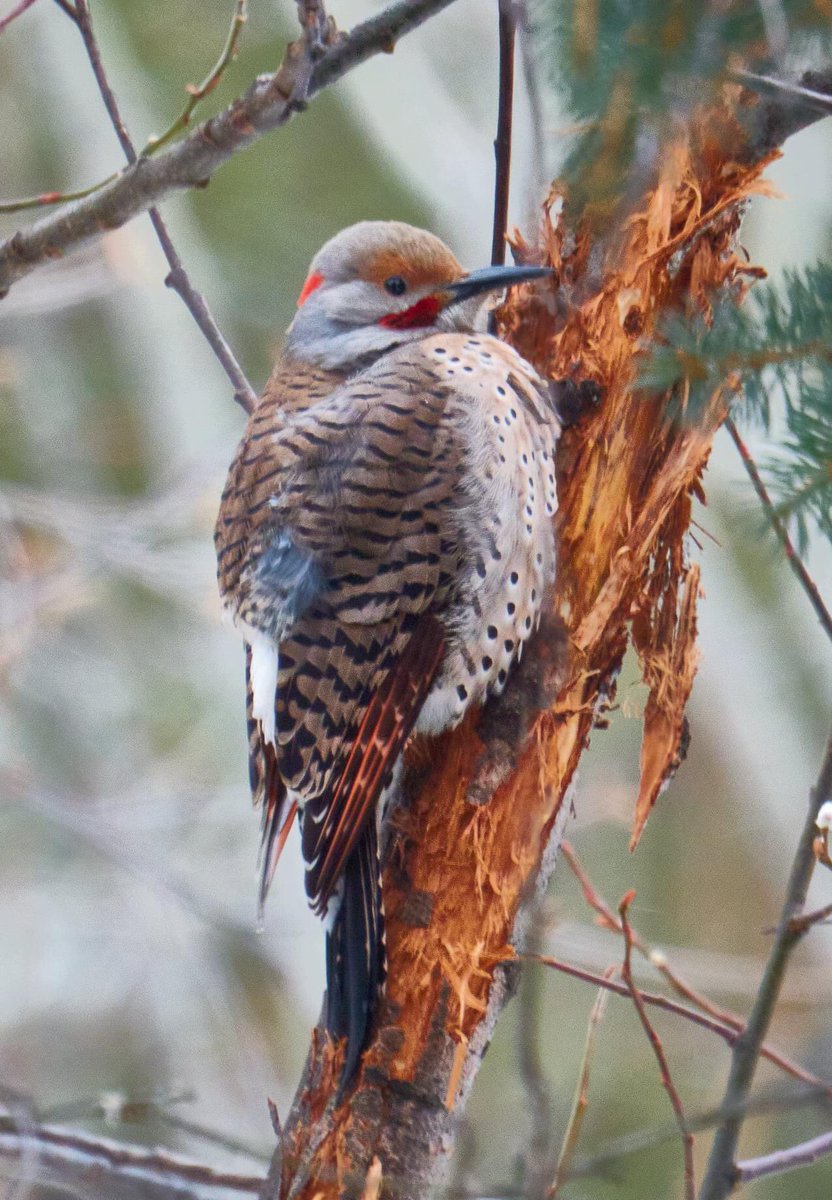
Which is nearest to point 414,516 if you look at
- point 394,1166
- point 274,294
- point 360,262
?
point 360,262

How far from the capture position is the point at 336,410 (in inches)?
98.7

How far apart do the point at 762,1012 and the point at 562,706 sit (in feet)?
1.90

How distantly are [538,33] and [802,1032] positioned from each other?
6686 mm

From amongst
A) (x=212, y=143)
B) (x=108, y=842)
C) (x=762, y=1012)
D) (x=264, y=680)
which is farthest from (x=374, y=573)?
(x=108, y=842)

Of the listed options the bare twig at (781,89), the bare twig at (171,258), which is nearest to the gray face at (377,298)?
the bare twig at (171,258)

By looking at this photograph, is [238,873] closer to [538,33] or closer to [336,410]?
[336,410]

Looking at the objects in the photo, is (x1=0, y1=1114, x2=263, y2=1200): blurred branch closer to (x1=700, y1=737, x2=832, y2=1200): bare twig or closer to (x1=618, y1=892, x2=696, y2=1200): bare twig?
(x1=618, y1=892, x2=696, y2=1200): bare twig

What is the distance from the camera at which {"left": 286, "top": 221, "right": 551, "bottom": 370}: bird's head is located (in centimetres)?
283

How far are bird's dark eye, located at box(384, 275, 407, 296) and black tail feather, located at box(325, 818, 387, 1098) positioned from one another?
50.7 inches

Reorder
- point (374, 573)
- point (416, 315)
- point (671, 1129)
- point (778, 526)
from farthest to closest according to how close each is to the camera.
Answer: point (416, 315) → point (374, 573) → point (671, 1129) → point (778, 526)

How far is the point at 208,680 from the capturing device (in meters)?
8.03

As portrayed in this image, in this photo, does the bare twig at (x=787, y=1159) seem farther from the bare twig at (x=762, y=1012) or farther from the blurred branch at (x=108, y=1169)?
the blurred branch at (x=108, y=1169)

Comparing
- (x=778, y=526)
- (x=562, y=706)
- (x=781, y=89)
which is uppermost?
(x=781, y=89)

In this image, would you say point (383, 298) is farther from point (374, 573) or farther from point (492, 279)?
point (374, 573)
